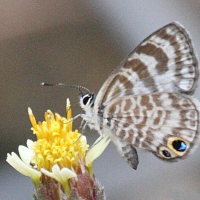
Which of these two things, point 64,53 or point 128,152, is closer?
point 128,152

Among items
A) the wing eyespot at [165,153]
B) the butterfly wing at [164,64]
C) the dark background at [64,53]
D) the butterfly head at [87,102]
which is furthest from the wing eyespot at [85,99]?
the dark background at [64,53]

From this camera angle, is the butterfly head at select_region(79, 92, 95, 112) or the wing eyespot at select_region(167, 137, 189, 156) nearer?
the wing eyespot at select_region(167, 137, 189, 156)

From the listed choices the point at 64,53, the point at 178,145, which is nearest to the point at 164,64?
the point at 178,145

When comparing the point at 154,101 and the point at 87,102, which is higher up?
the point at 87,102

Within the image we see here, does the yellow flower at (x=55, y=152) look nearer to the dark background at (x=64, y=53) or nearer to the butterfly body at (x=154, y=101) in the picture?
the butterfly body at (x=154, y=101)

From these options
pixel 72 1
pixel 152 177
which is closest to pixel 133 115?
pixel 152 177

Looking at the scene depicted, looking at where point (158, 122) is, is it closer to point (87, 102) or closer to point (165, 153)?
point (165, 153)

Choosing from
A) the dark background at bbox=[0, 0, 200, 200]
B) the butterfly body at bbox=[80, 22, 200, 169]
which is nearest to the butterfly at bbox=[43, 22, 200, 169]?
the butterfly body at bbox=[80, 22, 200, 169]

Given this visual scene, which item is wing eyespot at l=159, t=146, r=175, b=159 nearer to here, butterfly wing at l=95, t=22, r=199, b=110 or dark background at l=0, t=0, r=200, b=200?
butterfly wing at l=95, t=22, r=199, b=110
